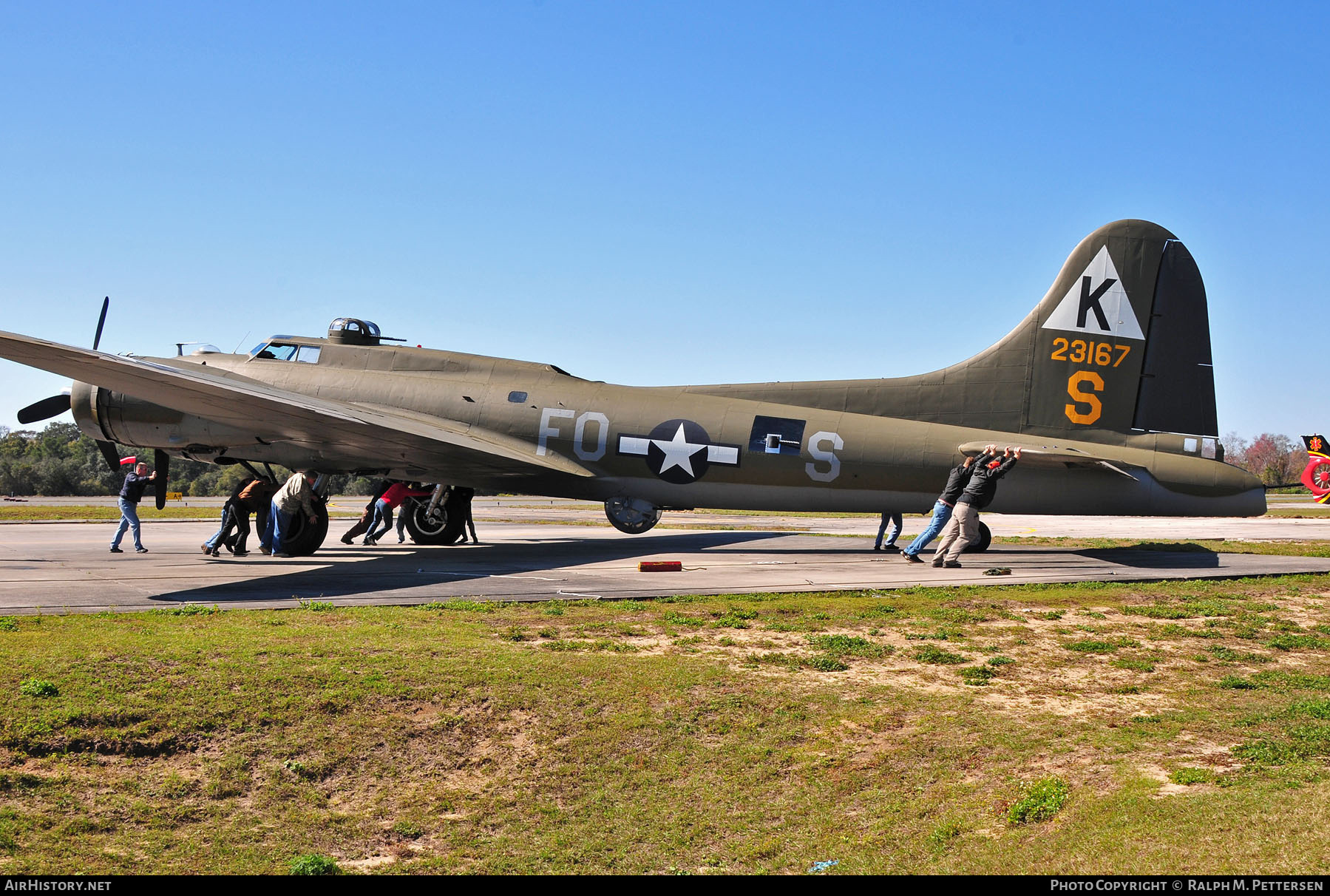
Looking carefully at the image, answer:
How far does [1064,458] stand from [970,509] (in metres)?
2.47

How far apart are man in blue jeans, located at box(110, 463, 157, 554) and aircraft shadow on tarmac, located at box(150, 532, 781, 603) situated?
2791mm

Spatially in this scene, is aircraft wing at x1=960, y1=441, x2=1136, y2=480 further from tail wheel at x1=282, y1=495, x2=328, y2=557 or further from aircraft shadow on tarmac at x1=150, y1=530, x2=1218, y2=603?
tail wheel at x1=282, y1=495, x2=328, y2=557

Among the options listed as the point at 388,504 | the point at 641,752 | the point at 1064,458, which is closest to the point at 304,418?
the point at 388,504

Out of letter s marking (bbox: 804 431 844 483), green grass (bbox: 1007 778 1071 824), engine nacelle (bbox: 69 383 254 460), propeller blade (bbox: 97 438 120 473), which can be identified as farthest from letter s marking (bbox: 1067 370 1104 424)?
propeller blade (bbox: 97 438 120 473)

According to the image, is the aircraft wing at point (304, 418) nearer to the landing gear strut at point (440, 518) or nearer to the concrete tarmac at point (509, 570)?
the landing gear strut at point (440, 518)

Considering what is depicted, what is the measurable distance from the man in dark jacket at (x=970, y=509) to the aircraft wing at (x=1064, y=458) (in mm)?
717

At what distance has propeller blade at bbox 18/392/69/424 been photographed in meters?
22.8

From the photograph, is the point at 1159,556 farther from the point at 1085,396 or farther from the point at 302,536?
the point at 302,536

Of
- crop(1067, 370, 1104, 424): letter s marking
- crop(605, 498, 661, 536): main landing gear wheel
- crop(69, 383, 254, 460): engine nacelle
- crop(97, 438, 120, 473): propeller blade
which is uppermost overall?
crop(1067, 370, 1104, 424): letter s marking

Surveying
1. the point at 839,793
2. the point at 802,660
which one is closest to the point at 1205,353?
the point at 802,660

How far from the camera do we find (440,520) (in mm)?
24109

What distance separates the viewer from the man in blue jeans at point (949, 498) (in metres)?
18.8

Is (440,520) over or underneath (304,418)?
underneath
